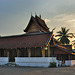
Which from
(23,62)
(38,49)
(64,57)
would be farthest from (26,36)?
(64,57)

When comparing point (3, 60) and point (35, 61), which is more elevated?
point (35, 61)

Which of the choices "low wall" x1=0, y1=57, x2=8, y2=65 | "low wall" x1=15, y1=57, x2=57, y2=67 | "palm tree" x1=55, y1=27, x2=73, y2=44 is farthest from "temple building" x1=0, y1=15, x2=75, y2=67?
"palm tree" x1=55, y1=27, x2=73, y2=44

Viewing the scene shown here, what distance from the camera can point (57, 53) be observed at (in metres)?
20.7

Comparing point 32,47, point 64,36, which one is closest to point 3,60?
point 32,47

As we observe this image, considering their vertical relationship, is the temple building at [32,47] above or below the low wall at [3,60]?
above

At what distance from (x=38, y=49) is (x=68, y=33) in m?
26.3

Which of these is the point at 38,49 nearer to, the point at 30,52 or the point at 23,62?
the point at 30,52

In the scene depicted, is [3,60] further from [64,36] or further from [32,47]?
[64,36]

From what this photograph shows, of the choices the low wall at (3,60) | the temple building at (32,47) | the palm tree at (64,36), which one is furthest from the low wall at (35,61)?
the palm tree at (64,36)

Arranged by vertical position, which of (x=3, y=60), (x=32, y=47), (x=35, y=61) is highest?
(x=32, y=47)

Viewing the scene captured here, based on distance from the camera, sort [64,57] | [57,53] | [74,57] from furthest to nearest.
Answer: [74,57] → [64,57] → [57,53]

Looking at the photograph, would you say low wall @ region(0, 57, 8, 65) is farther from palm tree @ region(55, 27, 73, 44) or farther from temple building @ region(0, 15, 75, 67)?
palm tree @ region(55, 27, 73, 44)

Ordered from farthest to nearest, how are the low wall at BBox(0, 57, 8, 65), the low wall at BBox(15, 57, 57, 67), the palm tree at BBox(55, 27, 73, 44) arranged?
the palm tree at BBox(55, 27, 73, 44) < the low wall at BBox(0, 57, 8, 65) < the low wall at BBox(15, 57, 57, 67)

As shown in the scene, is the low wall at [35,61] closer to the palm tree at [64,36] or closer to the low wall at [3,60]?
the low wall at [3,60]
